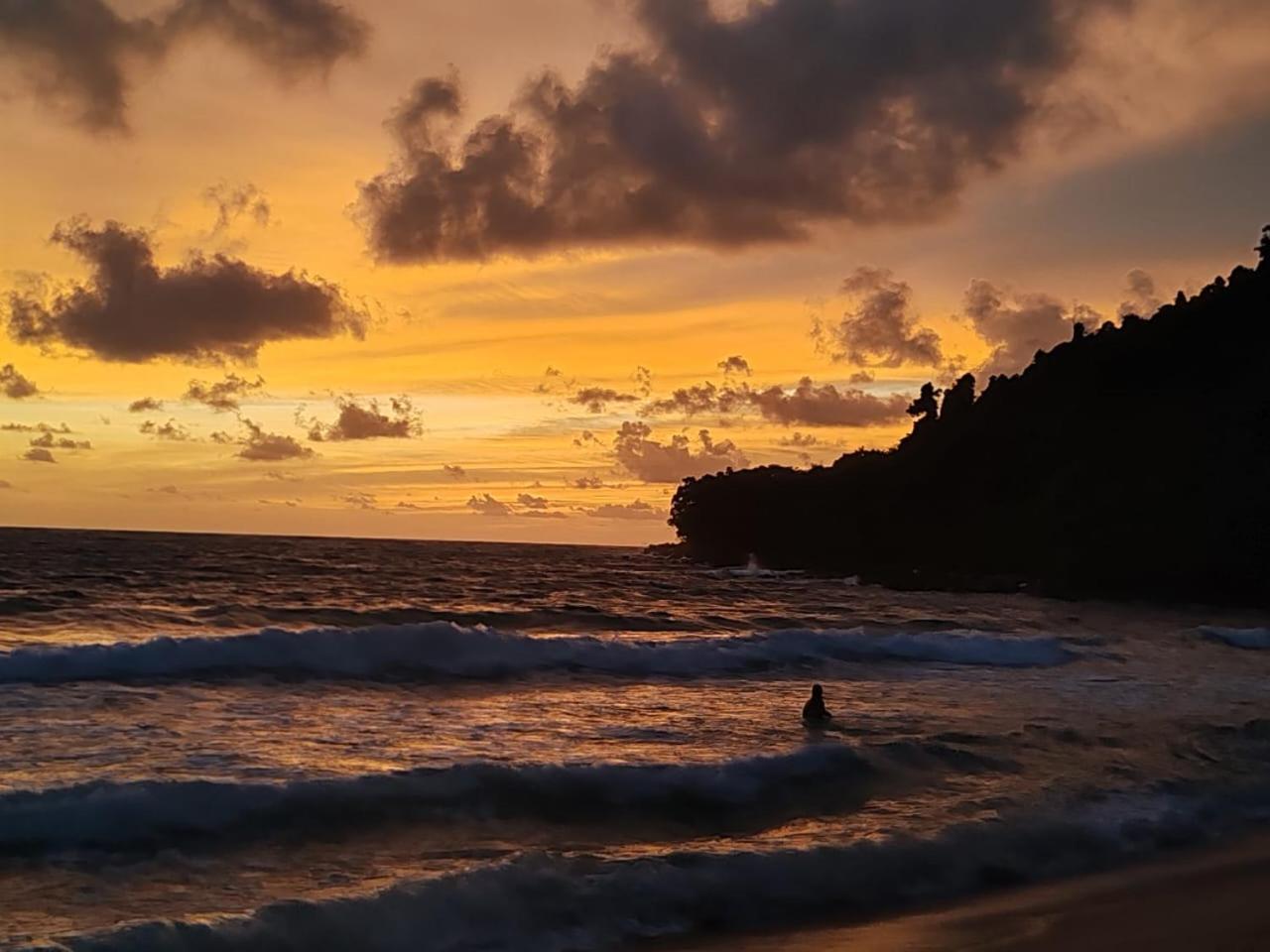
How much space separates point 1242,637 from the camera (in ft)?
115

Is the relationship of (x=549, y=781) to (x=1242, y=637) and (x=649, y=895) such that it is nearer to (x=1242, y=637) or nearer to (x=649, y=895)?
(x=649, y=895)

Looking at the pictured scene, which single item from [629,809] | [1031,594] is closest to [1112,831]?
[629,809]

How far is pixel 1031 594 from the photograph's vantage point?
65188 millimetres

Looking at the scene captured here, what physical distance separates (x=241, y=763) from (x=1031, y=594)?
194 feet

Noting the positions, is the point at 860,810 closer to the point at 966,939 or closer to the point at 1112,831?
the point at 1112,831

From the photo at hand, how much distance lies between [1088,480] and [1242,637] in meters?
39.3

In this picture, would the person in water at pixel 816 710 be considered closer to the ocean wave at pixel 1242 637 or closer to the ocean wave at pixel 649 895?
the ocean wave at pixel 649 895

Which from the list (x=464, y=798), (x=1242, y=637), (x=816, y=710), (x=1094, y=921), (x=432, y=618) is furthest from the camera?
(x=1242, y=637)

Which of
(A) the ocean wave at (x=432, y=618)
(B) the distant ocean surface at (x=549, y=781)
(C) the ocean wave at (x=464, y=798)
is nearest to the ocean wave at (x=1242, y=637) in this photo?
(B) the distant ocean surface at (x=549, y=781)

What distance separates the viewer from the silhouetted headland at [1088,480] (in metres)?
62.3

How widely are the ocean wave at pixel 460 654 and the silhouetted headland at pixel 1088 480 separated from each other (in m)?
36.4

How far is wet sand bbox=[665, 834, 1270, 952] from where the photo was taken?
8.19 meters

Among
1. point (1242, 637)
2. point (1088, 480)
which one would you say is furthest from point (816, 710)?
point (1088, 480)

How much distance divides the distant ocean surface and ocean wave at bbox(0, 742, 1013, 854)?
0.04m
